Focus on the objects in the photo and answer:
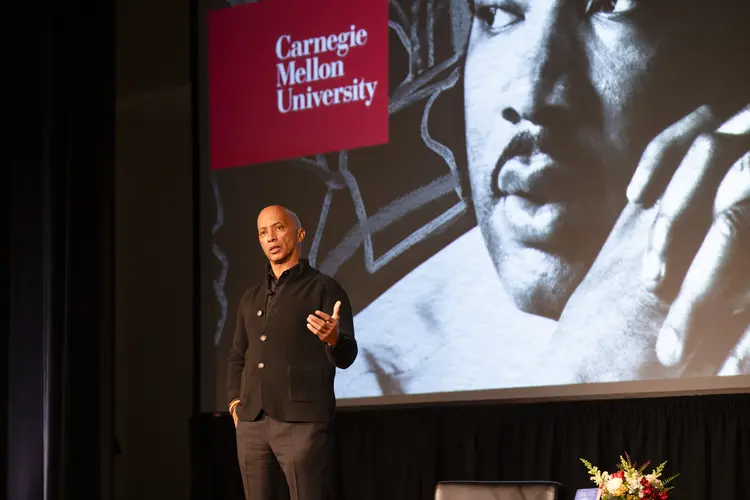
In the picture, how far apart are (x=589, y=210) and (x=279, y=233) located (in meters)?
1.79

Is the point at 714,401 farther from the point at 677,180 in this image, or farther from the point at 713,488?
the point at 677,180

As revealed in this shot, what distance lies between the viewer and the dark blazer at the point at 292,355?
127 inches

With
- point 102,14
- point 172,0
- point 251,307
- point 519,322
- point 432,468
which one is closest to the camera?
point 251,307

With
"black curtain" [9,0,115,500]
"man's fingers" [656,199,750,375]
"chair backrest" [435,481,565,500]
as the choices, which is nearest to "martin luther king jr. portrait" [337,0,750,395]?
"man's fingers" [656,199,750,375]

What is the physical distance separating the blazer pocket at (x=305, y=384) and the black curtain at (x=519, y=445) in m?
1.83

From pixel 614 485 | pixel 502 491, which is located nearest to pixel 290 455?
pixel 502 491

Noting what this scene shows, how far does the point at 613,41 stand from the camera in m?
4.67

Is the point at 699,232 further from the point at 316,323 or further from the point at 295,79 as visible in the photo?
the point at 295,79

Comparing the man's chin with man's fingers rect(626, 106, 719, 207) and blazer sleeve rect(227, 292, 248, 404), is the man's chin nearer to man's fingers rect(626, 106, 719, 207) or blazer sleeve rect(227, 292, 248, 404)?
man's fingers rect(626, 106, 719, 207)

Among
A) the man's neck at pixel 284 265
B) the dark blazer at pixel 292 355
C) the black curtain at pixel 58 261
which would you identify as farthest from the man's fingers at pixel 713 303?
the black curtain at pixel 58 261

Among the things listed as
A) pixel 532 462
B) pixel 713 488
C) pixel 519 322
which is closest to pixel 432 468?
pixel 532 462

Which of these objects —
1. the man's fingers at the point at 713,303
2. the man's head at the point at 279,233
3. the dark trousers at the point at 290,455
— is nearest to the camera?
the dark trousers at the point at 290,455

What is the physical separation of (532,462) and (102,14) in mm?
3058

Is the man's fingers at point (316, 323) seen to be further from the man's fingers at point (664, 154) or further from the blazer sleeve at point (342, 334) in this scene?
the man's fingers at point (664, 154)
